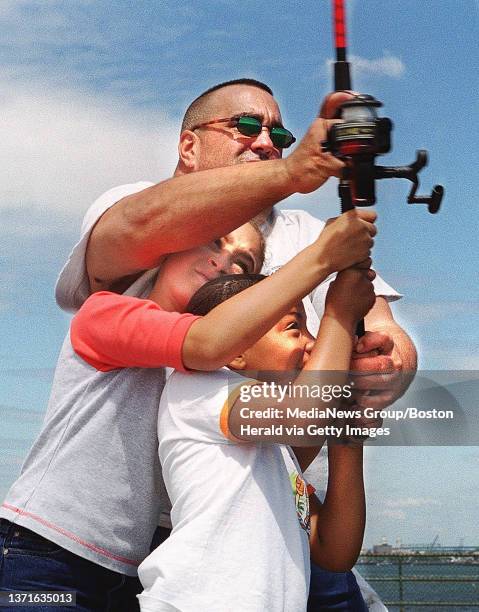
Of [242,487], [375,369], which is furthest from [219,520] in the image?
[375,369]

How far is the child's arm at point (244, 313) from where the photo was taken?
1812 mm

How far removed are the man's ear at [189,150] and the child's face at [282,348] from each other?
2.91 ft

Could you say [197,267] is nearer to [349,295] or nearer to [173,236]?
[173,236]

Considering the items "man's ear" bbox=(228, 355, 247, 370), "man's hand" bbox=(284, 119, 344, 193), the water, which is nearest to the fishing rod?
"man's hand" bbox=(284, 119, 344, 193)

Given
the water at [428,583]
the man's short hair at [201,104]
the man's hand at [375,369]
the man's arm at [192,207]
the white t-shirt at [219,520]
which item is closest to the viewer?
the white t-shirt at [219,520]

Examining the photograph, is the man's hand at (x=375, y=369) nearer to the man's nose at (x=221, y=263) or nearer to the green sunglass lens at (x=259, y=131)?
the man's nose at (x=221, y=263)

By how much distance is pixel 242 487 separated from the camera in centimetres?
182

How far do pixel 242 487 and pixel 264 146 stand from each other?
1167 mm

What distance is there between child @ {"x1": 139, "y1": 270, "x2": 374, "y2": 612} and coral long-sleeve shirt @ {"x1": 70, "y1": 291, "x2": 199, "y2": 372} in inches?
3.6

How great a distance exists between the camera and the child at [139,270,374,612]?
1.74 meters

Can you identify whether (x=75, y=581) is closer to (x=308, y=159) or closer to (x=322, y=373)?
(x=322, y=373)

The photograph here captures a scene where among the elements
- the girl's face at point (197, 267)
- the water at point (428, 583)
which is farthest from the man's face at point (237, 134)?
the water at point (428, 583)

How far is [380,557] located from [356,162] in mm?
1659

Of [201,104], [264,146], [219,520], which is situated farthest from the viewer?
[201,104]
